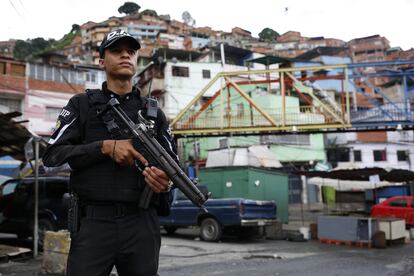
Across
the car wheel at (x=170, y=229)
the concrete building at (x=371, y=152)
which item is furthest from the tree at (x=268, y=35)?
the car wheel at (x=170, y=229)

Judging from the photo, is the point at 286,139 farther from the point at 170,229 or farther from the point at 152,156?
the point at 152,156

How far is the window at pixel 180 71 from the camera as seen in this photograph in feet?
121

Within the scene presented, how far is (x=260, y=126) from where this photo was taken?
16.9 metres

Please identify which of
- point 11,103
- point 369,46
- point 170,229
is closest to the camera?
point 170,229

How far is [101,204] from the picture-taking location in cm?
240

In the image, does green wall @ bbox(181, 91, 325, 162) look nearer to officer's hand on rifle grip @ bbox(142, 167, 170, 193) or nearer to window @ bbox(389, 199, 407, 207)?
window @ bbox(389, 199, 407, 207)

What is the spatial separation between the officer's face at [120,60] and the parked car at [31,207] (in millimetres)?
8733

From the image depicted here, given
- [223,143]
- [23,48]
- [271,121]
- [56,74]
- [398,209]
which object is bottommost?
[398,209]

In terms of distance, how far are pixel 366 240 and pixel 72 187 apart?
1131cm

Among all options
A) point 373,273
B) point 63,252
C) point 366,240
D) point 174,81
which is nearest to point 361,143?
point 174,81

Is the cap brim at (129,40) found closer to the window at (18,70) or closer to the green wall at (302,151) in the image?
the window at (18,70)

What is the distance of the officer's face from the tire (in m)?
10.9

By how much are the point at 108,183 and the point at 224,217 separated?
1094cm

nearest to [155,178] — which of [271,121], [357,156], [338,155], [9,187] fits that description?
[9,187]
